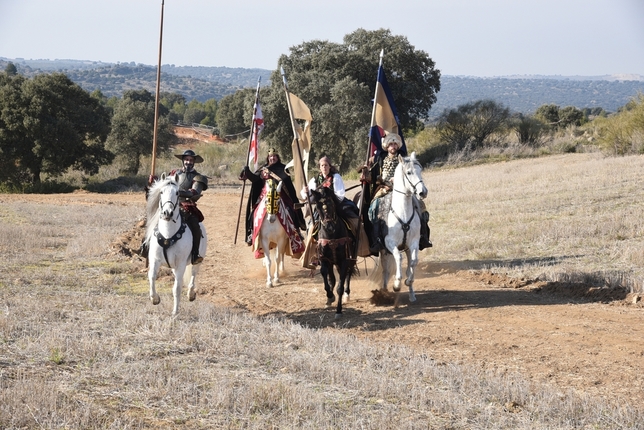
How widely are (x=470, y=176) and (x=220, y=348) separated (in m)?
25.3

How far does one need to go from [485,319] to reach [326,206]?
2956 millimetres

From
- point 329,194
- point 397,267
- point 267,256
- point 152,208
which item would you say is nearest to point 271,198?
point 267,256

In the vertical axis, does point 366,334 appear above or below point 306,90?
below

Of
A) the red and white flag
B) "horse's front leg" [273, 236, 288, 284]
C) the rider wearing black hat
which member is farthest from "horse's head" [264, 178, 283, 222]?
the red and white flag

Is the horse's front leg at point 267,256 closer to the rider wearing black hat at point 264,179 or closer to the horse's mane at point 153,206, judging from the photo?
the rider wearing black hat at point 264,179

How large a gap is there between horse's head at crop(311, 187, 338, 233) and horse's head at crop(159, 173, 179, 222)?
2178mm

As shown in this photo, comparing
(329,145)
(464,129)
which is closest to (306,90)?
(329,145)

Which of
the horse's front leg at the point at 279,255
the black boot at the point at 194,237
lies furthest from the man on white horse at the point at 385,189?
the black boot at the point at 194,237

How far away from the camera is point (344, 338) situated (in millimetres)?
10086

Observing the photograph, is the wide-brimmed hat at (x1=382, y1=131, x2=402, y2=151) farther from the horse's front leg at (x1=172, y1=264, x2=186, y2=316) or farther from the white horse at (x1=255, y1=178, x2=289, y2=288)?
the horse's front leg at (x1=172, y1=264, x2=186, y2=316)

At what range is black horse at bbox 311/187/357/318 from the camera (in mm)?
11766

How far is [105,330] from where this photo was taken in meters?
9.68

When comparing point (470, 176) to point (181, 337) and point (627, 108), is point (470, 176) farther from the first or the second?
point (181, 337)

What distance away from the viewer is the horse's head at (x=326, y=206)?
11711 millimetres
